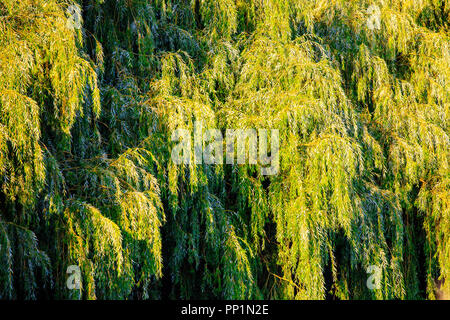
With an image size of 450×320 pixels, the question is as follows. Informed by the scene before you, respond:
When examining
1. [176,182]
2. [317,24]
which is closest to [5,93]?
[176,182]

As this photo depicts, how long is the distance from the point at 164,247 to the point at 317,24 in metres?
3.25

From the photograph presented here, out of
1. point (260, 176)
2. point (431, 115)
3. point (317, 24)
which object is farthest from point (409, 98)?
point (260, 176)

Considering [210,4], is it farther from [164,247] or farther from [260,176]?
[164,247]

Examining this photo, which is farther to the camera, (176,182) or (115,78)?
(115,78)

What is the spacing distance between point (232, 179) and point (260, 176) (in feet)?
0.97

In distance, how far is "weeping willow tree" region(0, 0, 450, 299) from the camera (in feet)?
13.7

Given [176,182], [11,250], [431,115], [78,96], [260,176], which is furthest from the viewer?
[431,115]

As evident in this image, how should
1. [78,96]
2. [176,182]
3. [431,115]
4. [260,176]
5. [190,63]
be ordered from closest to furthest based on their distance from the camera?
[78,96] → [176,182] → [260,176] → [190,63] → [431,115]

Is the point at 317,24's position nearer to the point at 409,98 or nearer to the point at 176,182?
the point at 409,98

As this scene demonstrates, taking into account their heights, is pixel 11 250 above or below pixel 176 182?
below

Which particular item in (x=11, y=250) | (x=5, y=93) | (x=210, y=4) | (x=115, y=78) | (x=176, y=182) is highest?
(x=210, y=4)

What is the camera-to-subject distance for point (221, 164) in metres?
5.11

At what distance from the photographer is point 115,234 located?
4.12 metres

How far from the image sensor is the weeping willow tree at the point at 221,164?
13.7 ft
